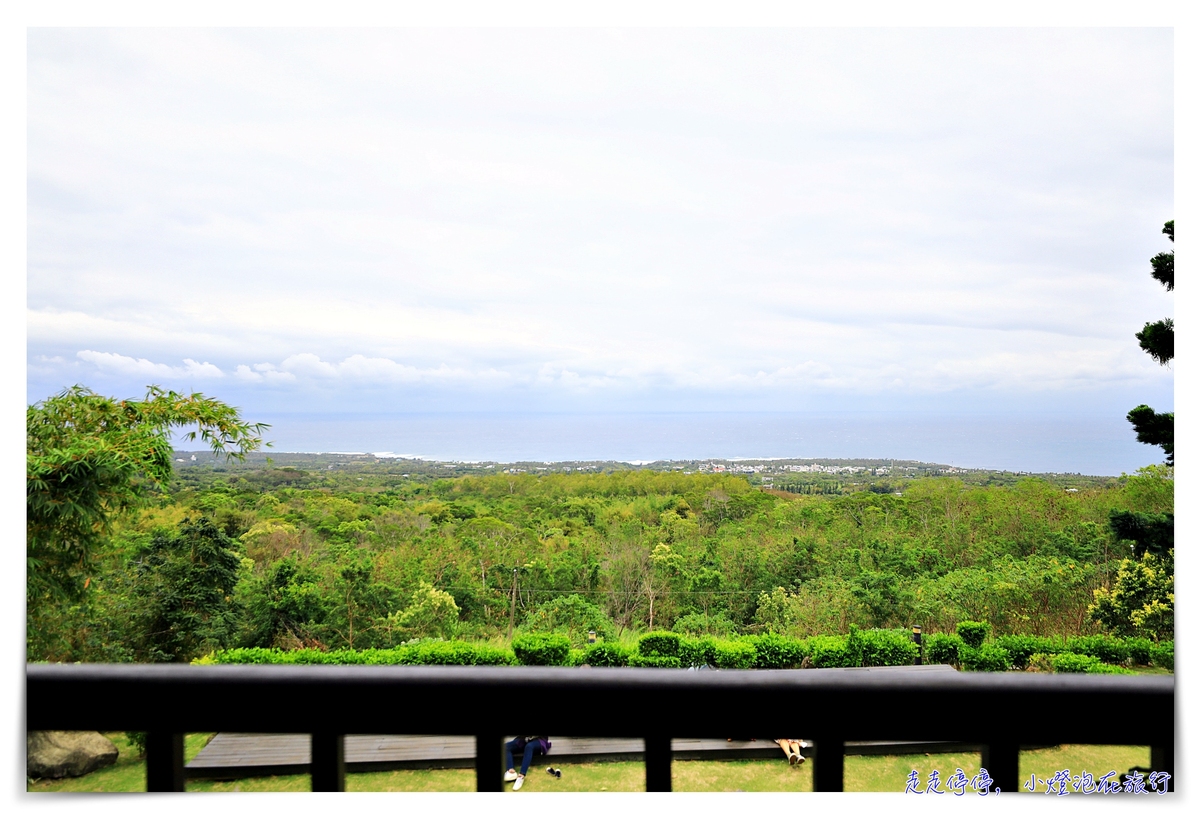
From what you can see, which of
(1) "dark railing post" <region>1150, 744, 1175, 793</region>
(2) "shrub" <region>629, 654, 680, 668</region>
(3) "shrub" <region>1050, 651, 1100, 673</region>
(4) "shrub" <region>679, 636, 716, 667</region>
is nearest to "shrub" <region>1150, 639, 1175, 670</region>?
(3) "shrub" <region>1050, 651, 1100, 673</region>

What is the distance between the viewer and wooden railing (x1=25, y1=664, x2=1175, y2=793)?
438 mm

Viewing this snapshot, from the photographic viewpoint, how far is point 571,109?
5594mm

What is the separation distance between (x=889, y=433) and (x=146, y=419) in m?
9.93

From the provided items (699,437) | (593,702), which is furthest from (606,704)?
(699,437)

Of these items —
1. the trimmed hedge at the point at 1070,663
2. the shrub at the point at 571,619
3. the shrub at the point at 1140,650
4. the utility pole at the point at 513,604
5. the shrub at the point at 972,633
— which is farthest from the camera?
the utility pole at the point at 513,604

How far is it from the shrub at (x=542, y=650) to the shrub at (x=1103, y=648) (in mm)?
5589

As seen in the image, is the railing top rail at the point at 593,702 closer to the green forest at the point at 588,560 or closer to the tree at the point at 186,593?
the green forest at the point at 588,560

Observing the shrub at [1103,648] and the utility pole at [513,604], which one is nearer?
the shrub at [1103,648]

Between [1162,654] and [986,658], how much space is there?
160cm

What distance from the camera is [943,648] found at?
7203 millimetres

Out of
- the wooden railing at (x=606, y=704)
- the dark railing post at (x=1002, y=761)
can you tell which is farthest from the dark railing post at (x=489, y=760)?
the dark railing post at (x=1002, y=761)

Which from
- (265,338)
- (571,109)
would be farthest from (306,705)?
(265,338)

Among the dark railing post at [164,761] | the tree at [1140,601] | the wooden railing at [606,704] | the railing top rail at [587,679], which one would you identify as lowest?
the tree at [1140,601]

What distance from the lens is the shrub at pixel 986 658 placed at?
23.0 ft
